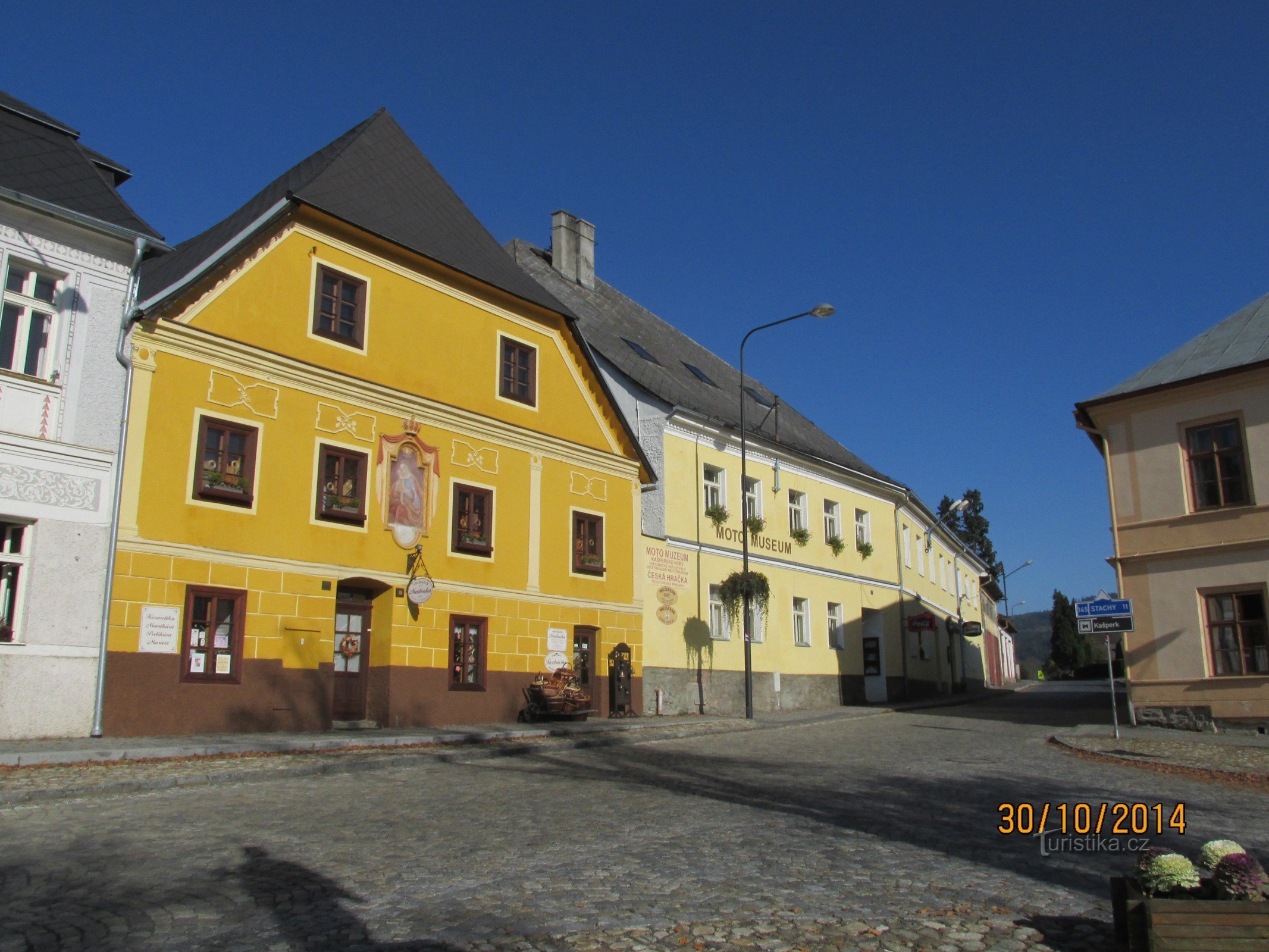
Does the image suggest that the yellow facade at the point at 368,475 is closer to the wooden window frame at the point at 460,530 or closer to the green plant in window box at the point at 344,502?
the wooden window frame at the point at 460,530

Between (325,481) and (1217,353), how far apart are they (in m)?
17.7

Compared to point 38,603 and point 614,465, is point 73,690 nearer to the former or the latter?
point 38,603

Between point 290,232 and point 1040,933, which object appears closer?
point 1040,933

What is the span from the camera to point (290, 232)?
61.4 feet

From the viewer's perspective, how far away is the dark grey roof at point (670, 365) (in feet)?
93.8

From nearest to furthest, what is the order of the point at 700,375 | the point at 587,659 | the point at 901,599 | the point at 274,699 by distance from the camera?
the point at 274,699 → the point at 587,659 → the point at 700,375 → the point at 901,599

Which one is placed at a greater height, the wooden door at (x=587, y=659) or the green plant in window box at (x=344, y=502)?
the green plant in window box at (x=344, y=502)

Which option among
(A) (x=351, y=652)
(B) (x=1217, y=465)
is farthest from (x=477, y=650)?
(B) (x=1217, y=465)

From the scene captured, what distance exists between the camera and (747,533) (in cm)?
2778

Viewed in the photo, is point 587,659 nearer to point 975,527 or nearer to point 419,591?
point 419,591

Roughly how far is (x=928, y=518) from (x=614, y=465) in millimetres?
22994

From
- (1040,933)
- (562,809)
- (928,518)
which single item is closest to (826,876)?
(1040,933)

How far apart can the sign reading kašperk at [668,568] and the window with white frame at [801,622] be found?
574 centimetres
